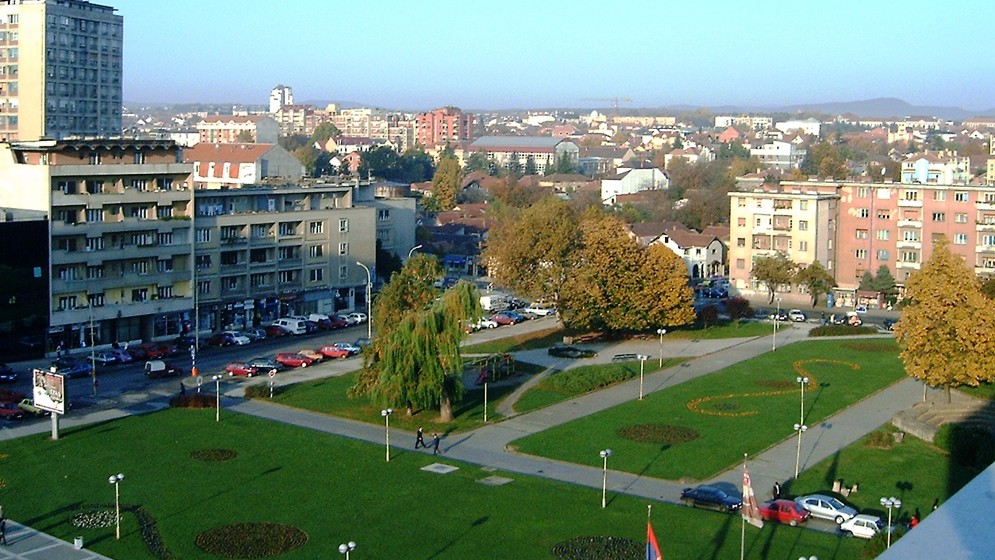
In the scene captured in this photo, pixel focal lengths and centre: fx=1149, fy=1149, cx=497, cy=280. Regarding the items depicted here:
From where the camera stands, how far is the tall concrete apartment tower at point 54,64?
Result: 249 ft

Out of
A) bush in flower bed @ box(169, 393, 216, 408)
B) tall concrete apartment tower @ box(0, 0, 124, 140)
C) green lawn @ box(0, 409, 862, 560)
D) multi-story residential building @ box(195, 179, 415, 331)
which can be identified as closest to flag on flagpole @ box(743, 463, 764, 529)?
green lawn @ box(0, 409, 862, 560)

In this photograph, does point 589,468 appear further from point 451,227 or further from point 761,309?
point 451,227

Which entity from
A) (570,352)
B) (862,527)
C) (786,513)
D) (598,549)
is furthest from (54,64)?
(862,527)

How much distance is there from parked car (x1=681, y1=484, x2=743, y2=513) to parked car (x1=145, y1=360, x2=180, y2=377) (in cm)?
2223

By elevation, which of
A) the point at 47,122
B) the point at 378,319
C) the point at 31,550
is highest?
the point at 47,122

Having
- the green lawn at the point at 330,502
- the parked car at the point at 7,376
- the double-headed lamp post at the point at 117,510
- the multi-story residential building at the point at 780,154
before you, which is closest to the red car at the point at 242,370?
the parked car at the point at 7,376

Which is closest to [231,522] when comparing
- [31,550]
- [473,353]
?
[31,550]

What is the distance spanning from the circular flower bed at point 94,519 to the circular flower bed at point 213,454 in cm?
466

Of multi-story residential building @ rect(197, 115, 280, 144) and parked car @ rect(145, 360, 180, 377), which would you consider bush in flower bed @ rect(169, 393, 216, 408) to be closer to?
parked car @ rect(145, 360, 180, 377)

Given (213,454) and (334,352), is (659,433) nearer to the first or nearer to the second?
(213,454)

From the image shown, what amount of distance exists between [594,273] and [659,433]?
1665cm

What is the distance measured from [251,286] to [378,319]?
18.3 meters

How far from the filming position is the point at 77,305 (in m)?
46.1

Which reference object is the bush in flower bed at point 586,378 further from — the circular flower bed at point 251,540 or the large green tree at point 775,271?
the large green tree at point 775,271
